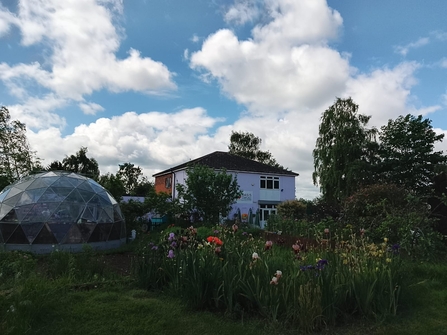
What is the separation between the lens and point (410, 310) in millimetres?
4625

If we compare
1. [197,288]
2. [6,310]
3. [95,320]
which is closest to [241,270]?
[197,288]

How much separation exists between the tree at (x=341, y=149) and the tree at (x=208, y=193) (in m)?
14.3

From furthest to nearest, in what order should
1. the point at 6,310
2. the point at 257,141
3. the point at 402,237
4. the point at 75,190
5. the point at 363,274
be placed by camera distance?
the point at 257,141 < the point at 75,190 < the point at 402,237 < the point at 363,274 < the point at 6,310

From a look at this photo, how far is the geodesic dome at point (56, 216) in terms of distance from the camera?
12.0 m

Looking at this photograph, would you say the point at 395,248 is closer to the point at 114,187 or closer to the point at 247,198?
the point at 114,187

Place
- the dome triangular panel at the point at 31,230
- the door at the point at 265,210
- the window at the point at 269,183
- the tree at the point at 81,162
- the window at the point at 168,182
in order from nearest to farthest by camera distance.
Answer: the dome triangular panel at the point at 31,230, the door at the point at 265,210, the window at the point at 269,183, the window at the point at 168,182, the tree at the point at 81,162

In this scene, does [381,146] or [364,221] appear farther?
[381,146]

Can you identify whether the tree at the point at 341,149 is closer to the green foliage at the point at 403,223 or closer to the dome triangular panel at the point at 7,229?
the green foliage at the point at 403,223

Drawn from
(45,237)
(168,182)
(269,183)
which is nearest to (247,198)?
(269,183)

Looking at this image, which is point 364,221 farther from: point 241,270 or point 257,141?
point 257,141

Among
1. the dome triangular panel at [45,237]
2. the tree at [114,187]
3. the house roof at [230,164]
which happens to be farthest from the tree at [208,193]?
the house roof at [230,164]

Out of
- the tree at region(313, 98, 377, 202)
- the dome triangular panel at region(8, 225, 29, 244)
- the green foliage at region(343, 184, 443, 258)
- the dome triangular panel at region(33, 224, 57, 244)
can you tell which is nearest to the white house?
the tree at region(313, 98, 377, 202)

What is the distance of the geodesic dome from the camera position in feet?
39.3

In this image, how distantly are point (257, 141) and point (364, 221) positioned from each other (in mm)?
40167
